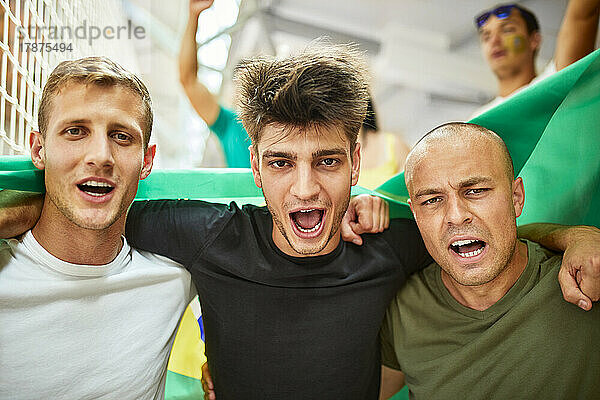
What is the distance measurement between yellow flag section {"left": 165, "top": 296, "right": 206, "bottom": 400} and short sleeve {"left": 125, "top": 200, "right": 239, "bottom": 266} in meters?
0.26

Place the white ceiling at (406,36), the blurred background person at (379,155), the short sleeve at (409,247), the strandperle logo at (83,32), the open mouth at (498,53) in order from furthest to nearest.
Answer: the white ceiling at (406,36) < the open mouth at (498,53) < the blurred background person at (379,155) < the strandperle logo at (83,32) < the short sleeve at (409,247)

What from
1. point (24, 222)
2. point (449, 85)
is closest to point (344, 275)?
point (24, 222)

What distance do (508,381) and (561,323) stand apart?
0.46ft

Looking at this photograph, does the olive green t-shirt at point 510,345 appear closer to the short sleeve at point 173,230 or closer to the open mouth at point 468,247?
the open mouth at point 468,247

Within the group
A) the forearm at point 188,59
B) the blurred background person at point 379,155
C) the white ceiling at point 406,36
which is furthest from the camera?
the white ceiling at point 406,36

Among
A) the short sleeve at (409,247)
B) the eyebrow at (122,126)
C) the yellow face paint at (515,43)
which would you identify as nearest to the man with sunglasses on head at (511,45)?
the yellow face paint at (515,43)

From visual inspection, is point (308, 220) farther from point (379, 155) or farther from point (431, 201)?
point (379, 155)

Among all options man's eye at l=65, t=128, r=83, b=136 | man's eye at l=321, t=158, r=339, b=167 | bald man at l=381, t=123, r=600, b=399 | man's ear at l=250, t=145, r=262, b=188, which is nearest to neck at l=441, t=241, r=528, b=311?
bald man at l=381, t=123, r=600, b=399

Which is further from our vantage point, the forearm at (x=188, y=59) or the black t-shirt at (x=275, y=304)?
the forearm at (x=188, y=59)

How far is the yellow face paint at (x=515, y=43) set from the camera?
1956 mm

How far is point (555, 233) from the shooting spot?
1.08 metres

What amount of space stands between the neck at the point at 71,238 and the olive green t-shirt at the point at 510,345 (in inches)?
23.3

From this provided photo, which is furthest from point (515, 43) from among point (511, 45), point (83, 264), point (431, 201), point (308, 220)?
point (83, 264)

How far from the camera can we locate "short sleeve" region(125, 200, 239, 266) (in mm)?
1073
